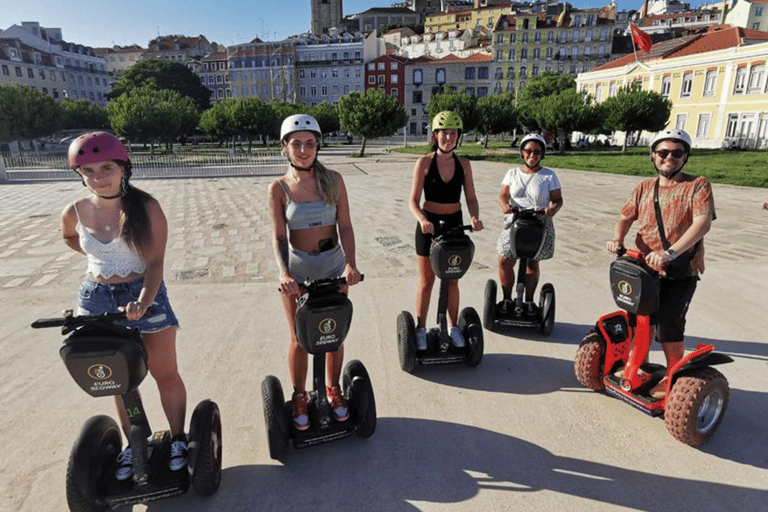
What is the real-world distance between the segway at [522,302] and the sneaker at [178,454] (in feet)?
10.3

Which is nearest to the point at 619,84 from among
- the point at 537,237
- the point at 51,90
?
the point at 537,237

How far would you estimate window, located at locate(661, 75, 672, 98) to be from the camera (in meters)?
38.7

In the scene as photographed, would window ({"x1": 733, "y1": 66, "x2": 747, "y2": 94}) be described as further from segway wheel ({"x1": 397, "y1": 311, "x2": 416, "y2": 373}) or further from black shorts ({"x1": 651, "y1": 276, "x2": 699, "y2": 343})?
segway wheel ({"x1": 397, "y1": 311, "x2": 416, "y2": 373})

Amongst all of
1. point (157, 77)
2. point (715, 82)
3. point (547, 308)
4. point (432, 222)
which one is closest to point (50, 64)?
point (157, 77)

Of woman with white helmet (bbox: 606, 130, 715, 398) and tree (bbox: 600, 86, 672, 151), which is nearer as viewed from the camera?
woman with white helmet (bbox: 606, 130, 715, 398)

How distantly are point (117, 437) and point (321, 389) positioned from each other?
1.21 metres

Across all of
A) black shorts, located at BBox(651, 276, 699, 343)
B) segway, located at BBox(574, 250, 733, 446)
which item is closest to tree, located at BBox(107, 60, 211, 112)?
segway, located at BBox(574, 250, 733, 446)

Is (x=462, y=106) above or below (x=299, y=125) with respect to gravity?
above

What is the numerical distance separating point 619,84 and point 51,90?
256ft

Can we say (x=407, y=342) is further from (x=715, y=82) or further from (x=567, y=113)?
(x=715, y=82)

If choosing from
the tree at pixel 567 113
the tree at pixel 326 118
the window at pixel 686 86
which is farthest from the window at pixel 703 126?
the tree at pixel 326 118

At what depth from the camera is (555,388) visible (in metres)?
3.74

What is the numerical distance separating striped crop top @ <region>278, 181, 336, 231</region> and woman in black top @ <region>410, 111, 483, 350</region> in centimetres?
107

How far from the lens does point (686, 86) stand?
37.4m
